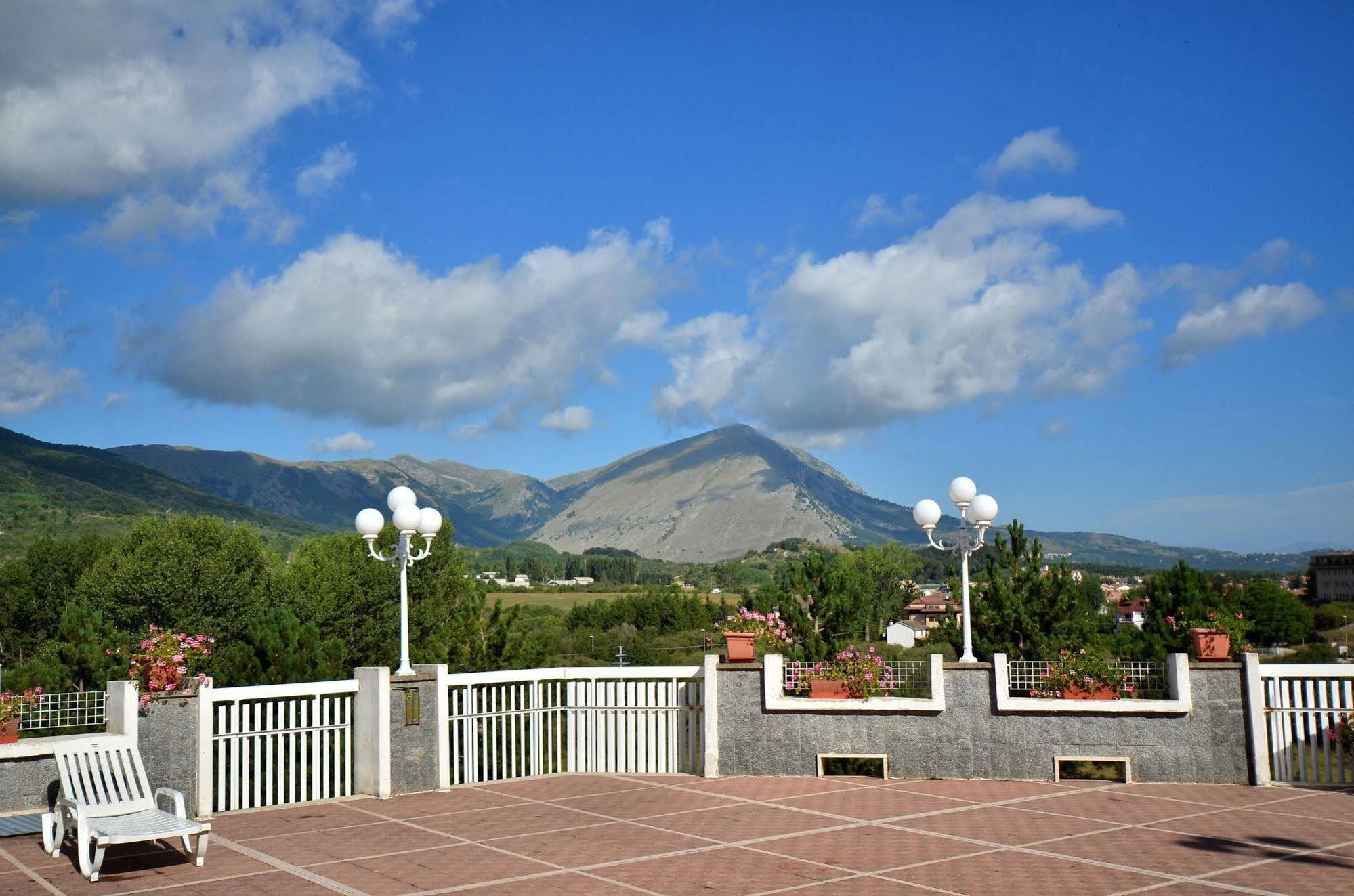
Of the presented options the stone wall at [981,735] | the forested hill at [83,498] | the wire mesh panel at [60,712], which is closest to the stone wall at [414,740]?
the wire mesh panel at [60,712]

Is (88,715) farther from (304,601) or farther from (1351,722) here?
(304,601)

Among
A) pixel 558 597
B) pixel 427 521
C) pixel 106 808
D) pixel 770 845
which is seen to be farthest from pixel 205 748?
pixel 558 597

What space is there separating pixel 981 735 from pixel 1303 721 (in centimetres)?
310

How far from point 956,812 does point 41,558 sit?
50605 millimetres

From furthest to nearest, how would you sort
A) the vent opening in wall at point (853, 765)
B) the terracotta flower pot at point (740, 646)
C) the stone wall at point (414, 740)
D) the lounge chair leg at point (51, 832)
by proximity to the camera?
the terracotta flower pot at point (740, 646), the vent opening in wall at point (853, 765), the stone wall at point (414, 740), the lounge chair leg at point (51, 832)

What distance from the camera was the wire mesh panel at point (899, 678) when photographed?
11.3m

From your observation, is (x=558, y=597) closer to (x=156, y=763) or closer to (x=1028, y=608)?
(x=1028, y=608)

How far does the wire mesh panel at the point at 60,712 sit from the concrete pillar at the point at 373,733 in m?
2.26

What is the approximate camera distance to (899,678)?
11320 mm

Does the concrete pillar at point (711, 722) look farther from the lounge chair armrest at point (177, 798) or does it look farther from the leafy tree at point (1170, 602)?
the leafy tree at point (1170, 602)

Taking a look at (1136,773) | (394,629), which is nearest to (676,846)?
(1136,773)

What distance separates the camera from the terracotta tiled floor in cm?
683

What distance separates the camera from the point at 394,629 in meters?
43.5

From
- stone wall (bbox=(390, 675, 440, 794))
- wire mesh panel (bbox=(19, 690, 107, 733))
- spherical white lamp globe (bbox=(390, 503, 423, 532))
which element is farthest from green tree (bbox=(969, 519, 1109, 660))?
wire mesh panel (bbox=(19, 690, 107, 733))
